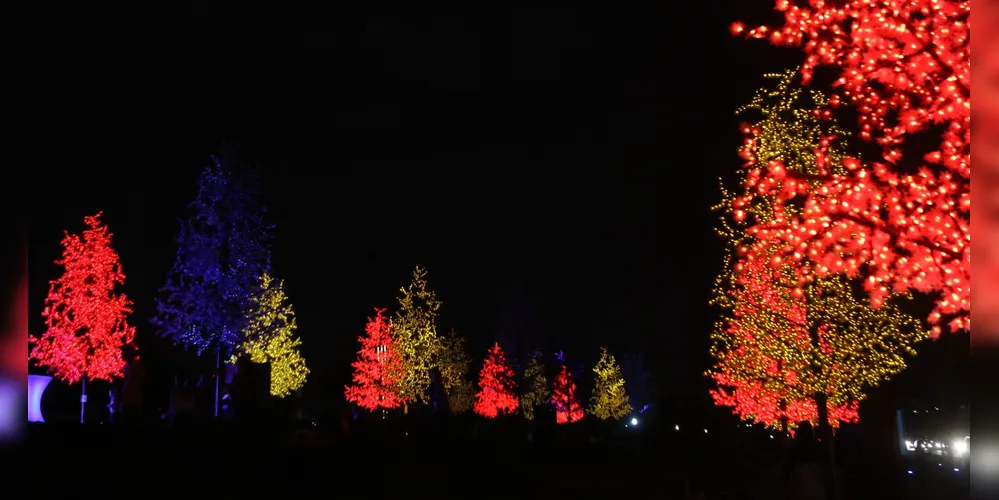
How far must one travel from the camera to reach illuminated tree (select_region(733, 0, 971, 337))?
762 centimetres

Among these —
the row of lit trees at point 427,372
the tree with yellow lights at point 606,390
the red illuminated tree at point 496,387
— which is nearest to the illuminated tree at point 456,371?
the row of lit trees at point 427,372

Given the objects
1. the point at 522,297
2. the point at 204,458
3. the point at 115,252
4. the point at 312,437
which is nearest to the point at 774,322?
the point at 312,437

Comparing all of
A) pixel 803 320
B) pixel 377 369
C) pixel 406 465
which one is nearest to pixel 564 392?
pixel 377 369

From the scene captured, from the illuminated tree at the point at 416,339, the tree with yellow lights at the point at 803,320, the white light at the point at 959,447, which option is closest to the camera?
the tree with yellow lights at the point at 803,320

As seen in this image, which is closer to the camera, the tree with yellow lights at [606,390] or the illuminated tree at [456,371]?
the illuminated tree at [456,371]

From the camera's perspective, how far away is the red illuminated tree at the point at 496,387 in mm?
58781

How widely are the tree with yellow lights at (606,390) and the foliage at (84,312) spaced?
41900mm

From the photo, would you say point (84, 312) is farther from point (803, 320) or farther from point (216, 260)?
point (803, 320)

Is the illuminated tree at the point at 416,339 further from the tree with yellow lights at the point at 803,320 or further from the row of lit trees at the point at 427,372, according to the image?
the tree with yellow lights at the point at 803,320

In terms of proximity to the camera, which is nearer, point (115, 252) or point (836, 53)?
point (836, 53)

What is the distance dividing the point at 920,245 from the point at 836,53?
201cm

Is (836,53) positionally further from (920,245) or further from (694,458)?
(694,458)

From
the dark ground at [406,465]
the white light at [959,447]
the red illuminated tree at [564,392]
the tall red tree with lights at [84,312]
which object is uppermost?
the tall red tree with lights at [84,312]

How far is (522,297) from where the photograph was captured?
63281 millimetres
